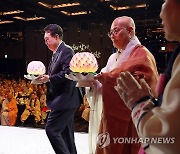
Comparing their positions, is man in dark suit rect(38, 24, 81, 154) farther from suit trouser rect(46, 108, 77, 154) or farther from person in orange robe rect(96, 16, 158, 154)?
person in orange robe rect(96, 16, 158, 154)

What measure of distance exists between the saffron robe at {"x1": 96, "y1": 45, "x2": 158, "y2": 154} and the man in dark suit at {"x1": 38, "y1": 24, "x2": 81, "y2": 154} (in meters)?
0.84

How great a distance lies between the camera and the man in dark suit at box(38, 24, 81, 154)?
2641 millimetres

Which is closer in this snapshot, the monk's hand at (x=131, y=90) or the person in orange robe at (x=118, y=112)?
the monk's hand at (x=131, y=90)

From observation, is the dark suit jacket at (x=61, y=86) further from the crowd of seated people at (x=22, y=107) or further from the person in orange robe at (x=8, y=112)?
the person in orange robe at (x=8, y=112)

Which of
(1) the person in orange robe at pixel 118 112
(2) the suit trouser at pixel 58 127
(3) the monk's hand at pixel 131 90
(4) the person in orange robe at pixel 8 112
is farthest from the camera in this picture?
(4) the person in orange robe at pixel 8 112

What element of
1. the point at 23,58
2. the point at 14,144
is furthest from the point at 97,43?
the point at 14,144

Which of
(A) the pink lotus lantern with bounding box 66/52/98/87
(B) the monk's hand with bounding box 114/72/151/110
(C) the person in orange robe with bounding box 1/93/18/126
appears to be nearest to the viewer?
(B) the monk's hand with bounding box 114/72/151/110

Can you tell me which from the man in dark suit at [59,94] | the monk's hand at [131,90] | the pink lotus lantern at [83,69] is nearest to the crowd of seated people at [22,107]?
the man in dark suit at [59,94]

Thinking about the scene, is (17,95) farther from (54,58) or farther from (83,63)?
(83,63)

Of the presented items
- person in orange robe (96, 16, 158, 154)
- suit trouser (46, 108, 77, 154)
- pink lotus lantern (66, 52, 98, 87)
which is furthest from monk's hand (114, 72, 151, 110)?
suit trouser (46, 108, 77, 154)

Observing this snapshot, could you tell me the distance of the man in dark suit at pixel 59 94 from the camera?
2.64 m

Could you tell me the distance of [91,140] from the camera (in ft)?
7.33

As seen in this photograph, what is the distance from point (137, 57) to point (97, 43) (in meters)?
8.91

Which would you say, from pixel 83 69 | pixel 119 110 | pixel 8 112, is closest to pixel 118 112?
pixel 119 110
